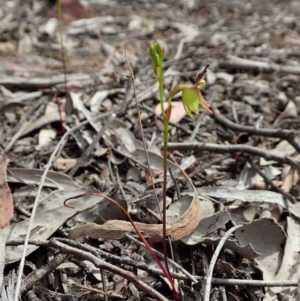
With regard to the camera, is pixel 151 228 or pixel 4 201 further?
pixel 4 201

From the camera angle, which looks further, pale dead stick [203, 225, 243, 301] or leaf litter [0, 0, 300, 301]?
leaf litter [0, 0, 300, 301]

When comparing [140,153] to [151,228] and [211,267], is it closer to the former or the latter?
[151,228]

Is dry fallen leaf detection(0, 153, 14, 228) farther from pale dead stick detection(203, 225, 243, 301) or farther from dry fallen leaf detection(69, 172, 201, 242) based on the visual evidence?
pale dead stick detection(203, 225, 243, 301)

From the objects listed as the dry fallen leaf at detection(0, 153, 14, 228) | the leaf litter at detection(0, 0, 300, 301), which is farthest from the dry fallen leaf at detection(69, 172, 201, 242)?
the dry fallen leaf at detection(0, 153, 14, 228)

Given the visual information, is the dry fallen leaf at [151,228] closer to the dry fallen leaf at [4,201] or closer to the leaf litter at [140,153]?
the leaf litter at [140,153]

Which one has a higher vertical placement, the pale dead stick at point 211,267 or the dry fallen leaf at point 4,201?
the dry fallen leaf at point 4,201

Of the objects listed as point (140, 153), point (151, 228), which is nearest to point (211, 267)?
point (151, 228)

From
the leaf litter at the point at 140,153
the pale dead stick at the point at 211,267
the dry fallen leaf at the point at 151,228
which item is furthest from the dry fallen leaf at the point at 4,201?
the pale dead stick at the point at 211,267

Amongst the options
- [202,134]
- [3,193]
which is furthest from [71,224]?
[202,134]

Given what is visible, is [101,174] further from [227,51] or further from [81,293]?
[227,51]
